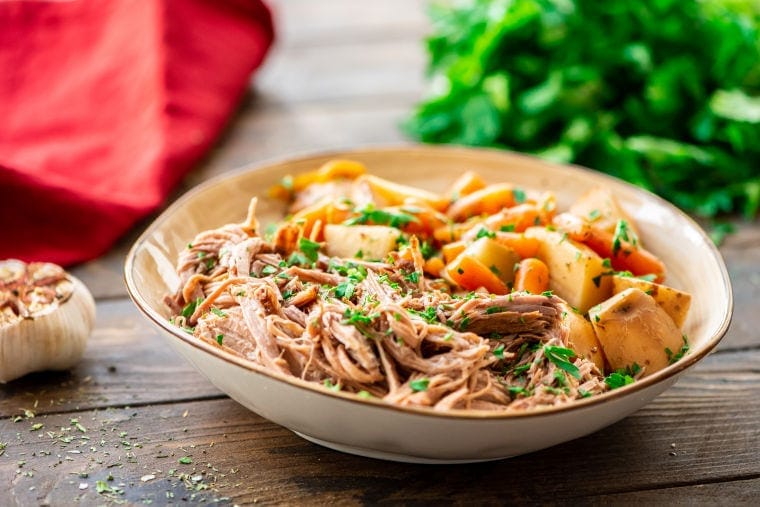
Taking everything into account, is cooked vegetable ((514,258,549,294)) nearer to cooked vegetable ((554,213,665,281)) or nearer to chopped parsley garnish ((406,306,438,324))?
cooked vegetable ((554,213,665,281))

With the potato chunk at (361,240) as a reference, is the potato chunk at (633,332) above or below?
below

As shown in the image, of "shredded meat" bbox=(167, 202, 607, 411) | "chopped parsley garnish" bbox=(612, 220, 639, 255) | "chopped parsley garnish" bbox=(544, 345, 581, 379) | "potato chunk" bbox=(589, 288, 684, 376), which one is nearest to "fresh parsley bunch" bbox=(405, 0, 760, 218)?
"chopped parsley garnish" bbox=(612, 220, 639, 255)

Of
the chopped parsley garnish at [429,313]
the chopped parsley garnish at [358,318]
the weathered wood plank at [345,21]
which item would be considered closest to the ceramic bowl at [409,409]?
the chopped parsley garnish at [358,318]

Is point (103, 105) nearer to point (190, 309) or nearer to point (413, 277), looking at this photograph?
point (190, 309)

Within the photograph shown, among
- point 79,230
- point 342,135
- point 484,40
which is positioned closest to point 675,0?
point 484,40

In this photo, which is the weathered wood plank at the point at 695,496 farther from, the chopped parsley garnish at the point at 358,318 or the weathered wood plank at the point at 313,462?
the chopped parsley garnish at the point at 358,318

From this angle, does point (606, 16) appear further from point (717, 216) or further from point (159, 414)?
point (159, 414)

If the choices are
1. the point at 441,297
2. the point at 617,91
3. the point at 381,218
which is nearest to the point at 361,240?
the point at 381,218
